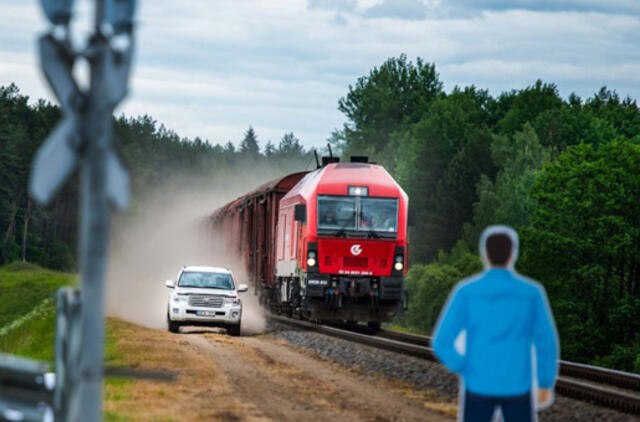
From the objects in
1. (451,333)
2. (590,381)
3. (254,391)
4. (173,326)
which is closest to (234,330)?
(173,326)

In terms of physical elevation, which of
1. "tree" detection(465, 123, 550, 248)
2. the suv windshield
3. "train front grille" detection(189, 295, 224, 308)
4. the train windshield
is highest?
"tree" detection(465, 123, 550, 248)

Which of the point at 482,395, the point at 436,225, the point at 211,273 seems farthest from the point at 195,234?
the point at 482,395

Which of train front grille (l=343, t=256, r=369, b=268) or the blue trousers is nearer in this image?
the blue trousers

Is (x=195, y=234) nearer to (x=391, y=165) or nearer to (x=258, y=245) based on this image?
(x=258, y=245)

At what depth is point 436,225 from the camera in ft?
320

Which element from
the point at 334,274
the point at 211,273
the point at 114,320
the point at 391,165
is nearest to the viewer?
the point at 334,274

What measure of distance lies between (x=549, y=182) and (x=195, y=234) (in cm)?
1993

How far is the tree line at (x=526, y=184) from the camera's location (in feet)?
202

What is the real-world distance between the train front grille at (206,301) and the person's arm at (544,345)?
23.2 m

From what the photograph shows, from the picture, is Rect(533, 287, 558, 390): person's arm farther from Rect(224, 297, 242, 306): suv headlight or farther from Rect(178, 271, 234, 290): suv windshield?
Rect(178, 271, 234, 290): suv windshield

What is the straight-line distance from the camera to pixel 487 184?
9038 centimetres

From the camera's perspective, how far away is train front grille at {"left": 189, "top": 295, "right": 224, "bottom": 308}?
2941 cm

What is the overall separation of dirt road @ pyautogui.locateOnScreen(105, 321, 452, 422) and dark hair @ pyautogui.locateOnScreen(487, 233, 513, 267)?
696 centimetres

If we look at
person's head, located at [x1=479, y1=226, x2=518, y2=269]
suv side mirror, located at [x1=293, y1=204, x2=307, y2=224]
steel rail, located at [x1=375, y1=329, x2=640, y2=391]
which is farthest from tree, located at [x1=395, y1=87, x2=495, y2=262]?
person's head, located at [x1=479, y1=226, x2=518, y2=269]
